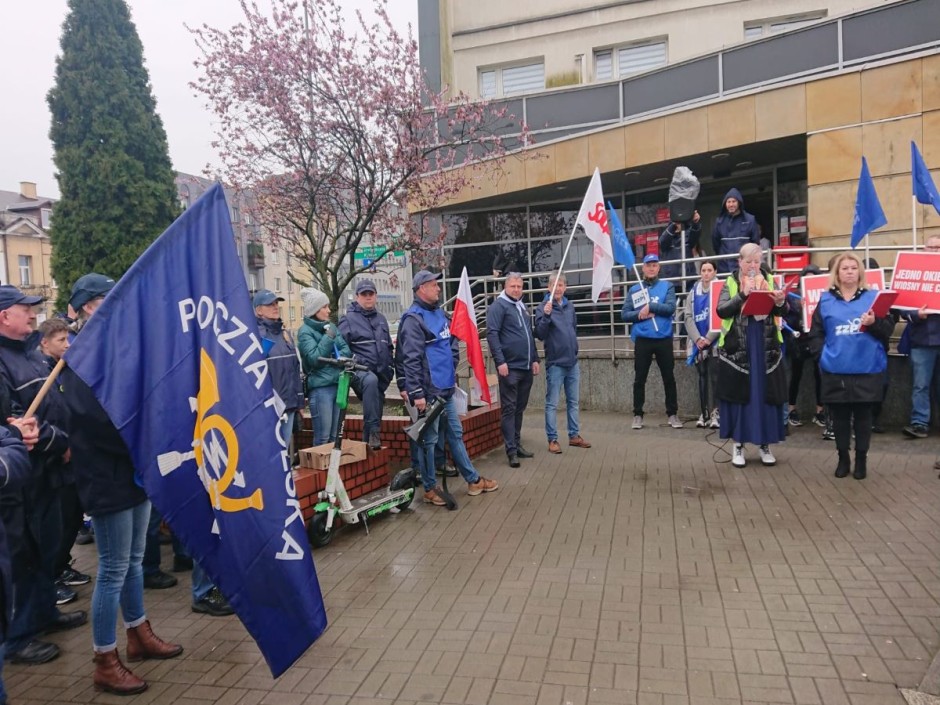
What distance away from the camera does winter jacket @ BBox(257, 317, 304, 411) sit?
6523 millimetres

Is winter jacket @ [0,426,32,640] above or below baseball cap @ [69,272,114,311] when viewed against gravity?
below

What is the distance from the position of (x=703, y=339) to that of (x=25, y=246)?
61.2 meters

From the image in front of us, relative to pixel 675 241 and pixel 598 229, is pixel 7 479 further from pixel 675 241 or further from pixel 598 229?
pixel 675 241

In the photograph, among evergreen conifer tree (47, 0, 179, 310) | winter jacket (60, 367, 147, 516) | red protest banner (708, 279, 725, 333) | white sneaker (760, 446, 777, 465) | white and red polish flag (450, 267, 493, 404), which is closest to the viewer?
winter jacket (60, 367, 147, 516)

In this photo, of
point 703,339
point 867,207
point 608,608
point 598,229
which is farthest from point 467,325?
point 867,207

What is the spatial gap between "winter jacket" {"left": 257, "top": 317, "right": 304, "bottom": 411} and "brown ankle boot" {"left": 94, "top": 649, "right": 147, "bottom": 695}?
10.2 feet

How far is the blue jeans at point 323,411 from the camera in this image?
22.6 feet

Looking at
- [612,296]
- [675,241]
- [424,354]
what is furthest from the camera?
[612,296]

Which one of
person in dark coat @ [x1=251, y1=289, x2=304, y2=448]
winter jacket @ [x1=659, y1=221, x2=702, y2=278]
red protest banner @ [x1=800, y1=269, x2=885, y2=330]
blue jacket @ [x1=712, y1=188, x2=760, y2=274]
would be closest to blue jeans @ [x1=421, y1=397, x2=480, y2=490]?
person in dark coat @ [x1=251, y1=289, x2=304, y2=448]

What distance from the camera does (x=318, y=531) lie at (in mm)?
5430

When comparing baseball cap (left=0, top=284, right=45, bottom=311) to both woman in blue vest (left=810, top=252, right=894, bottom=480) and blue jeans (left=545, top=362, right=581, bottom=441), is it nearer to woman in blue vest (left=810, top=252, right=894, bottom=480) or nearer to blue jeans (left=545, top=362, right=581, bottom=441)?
blue jeans (left=545, top=362, right=581, bottom=441)

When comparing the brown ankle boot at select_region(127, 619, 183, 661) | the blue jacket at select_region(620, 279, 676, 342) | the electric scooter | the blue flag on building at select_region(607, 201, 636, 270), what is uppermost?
the blue flag on building at select_region(607, 201, 636, 270)

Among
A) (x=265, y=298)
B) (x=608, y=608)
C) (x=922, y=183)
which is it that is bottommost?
(x=608, y=608)

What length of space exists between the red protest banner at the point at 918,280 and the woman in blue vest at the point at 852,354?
1276 millimetres
